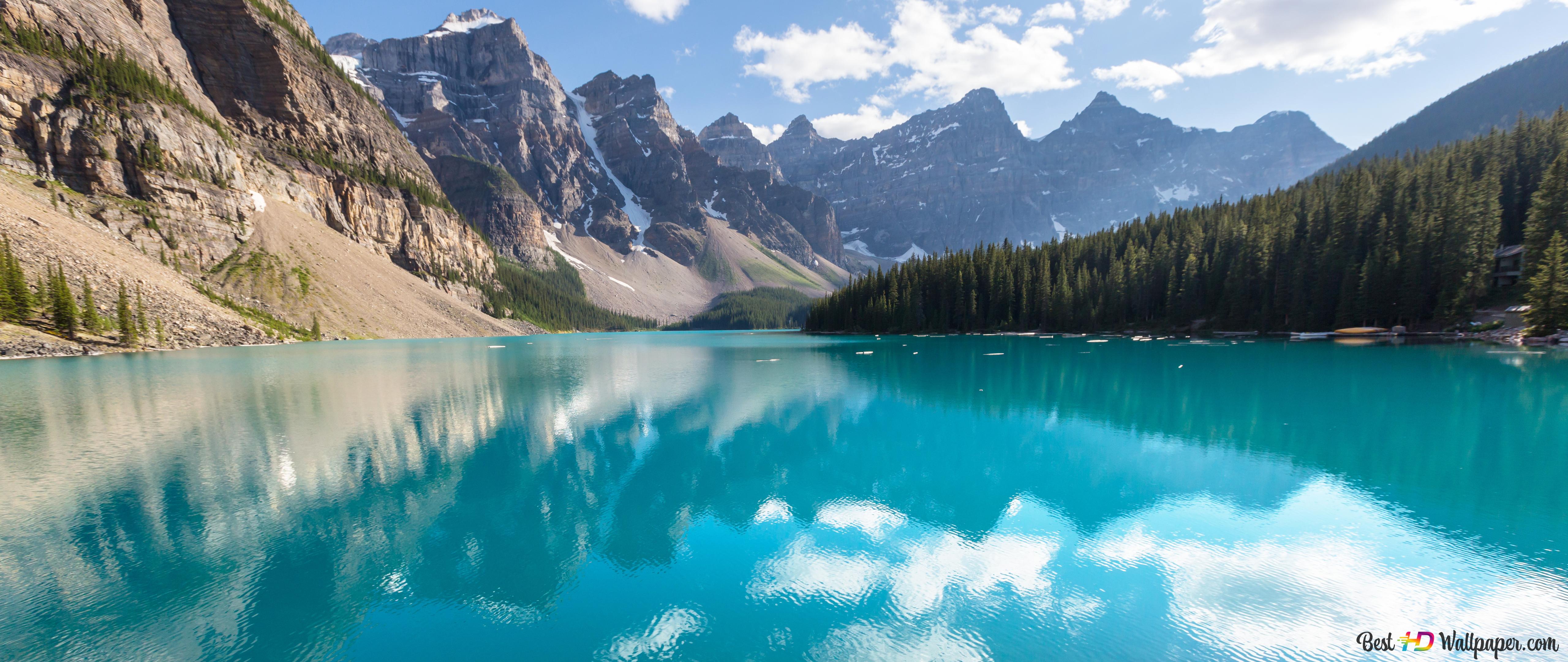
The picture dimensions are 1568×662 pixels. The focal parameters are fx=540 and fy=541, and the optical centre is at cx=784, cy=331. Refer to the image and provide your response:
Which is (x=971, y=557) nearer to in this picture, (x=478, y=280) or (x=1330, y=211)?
(x=1330, y=211)

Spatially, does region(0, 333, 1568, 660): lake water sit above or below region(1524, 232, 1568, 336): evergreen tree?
below

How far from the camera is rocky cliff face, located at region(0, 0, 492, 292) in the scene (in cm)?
7075

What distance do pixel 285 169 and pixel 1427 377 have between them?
156 meters

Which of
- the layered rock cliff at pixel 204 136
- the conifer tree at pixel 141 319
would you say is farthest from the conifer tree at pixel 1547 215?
the layered rock cliff at pixel 204 136

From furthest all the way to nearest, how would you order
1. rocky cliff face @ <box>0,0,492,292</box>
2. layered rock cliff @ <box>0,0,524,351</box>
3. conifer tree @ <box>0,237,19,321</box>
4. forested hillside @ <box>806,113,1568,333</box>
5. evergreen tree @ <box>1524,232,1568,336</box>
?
rocky cliff face @ <box>0,0,492,292</box> < layered rock cliff @ <box>0,0,524,351</box> < forested hillside @ <box>806,113,1568,333</box> < conifer tree @ <box>0,237,19,321</box> < evergreen tree @ <box>1524,232,1568,336</box>

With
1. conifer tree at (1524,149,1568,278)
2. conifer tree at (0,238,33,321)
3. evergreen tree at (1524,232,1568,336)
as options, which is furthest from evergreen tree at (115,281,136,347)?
conifer tree at (1524,149,1568,278)

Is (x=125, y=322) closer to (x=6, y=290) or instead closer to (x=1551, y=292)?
(x=6, y=290)

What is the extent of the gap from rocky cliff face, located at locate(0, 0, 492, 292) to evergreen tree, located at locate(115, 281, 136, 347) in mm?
21169

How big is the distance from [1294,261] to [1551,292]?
2565cm

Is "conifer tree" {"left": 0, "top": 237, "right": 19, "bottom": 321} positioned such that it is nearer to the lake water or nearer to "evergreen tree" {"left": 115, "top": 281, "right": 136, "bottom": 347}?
"evergreen tree" {"left": 115, "top": 281, "right": 136, "bottom": 347}

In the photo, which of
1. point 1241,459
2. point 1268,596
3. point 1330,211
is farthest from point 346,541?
point 1330,211

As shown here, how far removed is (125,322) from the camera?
180 ft

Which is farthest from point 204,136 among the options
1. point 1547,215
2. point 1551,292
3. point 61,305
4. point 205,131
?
point 1547,215

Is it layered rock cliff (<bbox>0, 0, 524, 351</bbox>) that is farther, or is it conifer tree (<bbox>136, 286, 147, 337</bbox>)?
layered rock cliff (<bbox>0, 0, 524, 351</bbox>)
